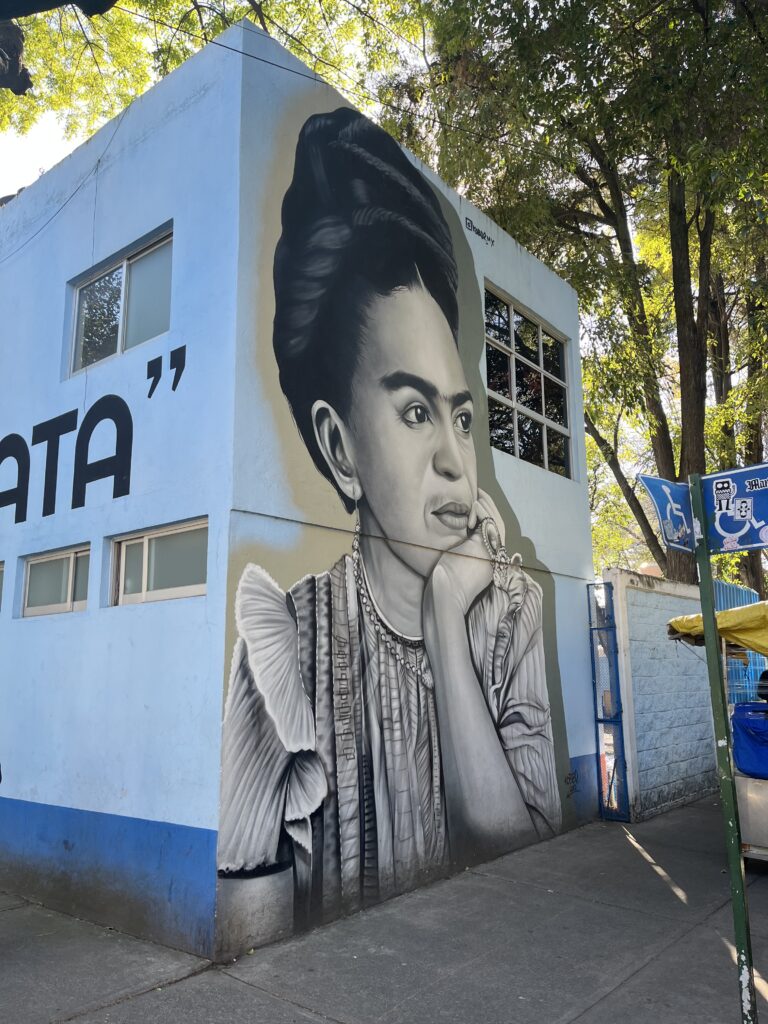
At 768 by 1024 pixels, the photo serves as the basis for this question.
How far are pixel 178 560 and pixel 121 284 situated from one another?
9.88 ft

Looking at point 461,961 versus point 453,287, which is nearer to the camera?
point 461,961

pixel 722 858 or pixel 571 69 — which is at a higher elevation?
pixel 571 69

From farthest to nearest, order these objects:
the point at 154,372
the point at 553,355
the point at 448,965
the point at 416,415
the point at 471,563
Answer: the point at 553,355 → the point at 471,563 → the point at 416,415 → the point at 154,372 → the point at 448,965

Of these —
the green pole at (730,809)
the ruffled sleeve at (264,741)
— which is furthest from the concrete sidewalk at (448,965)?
the green pole at (730,809)

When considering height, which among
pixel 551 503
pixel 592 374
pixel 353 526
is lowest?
pixel 353 526

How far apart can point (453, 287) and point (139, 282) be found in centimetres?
335

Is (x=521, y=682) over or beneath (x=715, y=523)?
beneath

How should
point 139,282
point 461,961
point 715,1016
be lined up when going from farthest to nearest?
point 139,282 → point 461,961 → point 715,1016

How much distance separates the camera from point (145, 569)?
6691 millimetres

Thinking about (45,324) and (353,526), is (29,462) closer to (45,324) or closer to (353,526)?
(45,324)

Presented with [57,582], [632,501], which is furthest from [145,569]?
[632,501]

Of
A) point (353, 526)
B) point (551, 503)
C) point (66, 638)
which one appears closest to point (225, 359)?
point (353, 526)

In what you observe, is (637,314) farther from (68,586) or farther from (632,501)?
(68,586)

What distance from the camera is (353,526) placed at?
6977 mm
